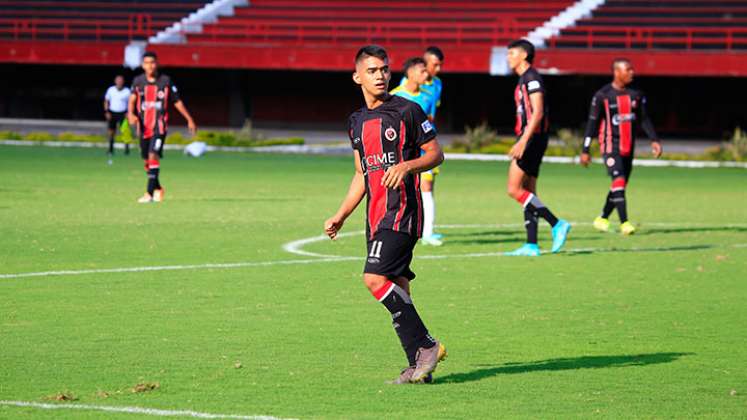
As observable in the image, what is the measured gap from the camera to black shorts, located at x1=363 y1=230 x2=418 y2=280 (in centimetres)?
795

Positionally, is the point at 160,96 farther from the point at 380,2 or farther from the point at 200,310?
the point at 380,2

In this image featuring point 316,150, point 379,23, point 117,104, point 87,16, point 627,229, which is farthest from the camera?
point 87,16

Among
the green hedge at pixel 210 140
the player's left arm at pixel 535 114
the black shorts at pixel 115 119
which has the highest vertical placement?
the player's left arm at pixel 535 114

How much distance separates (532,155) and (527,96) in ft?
2.07

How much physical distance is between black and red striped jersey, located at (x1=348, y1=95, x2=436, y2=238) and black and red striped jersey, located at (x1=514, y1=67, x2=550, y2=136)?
6542 mm

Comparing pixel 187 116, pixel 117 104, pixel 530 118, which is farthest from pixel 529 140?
pixel 117 104

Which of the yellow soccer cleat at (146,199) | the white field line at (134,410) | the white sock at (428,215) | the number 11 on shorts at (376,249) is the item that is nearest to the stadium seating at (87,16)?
the yellow soccer cleat at (146,199)

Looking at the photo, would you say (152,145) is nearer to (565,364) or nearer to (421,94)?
(421,94)

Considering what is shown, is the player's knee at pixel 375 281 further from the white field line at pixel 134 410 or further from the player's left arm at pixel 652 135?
the player's left arm at pixel 652 135

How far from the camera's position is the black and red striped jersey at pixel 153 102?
2102 cm

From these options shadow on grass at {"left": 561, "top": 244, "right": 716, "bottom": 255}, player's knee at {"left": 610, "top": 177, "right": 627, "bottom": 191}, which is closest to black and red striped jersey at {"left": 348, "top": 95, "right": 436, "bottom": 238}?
shadow on grass at {"left": 561, "top": 244, "right": 716, "bottom": 255}

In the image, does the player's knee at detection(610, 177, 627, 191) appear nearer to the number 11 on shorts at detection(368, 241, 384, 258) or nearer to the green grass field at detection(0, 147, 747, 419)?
the green grass field at detection(0, 147, 747, 419)

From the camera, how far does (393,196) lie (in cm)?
798

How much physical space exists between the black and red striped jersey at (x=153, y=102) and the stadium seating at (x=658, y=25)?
27.3 meters
